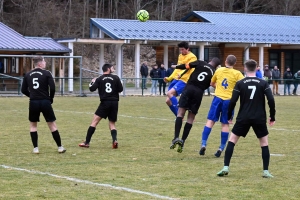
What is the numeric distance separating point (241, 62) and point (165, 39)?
352 inches

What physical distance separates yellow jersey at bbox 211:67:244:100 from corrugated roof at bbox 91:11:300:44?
31322mm

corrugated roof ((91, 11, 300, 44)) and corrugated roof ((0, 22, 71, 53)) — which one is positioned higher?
corrugated roof ((91, 11, 300, 44))

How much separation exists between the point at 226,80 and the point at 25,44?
28784 mm

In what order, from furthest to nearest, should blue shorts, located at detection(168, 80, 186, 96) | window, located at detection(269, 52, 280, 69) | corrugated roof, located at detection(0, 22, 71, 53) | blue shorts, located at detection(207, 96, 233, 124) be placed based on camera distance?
window, located at detection(269, 52, 280, 69) < corrugated roof, located at detection(0, 22, 71, 53) < blue shorts, located at detection(168, 80, 186, 96) < blue shorts, located at detection(207, 96, 233, 124)

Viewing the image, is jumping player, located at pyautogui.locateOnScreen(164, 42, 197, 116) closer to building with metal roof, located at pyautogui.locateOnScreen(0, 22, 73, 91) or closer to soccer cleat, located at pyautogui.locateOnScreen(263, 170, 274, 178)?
soccer cleat, located at pyautogui.locateOnScreen(263, 170, 274, 178)

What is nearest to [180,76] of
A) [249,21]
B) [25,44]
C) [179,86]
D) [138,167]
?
[179,86]

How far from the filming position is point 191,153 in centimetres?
1342

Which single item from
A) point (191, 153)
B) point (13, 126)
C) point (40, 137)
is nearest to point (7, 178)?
point (191, 153)

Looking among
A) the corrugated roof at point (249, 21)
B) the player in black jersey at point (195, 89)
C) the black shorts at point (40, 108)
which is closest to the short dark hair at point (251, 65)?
the player in black jersey at point (195, 89)

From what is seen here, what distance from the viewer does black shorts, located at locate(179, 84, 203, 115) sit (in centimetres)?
1351

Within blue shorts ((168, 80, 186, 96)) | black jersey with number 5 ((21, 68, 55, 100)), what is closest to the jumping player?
blue shorts ((168, 80, 186, 96))

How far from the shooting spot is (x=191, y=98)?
13547mm

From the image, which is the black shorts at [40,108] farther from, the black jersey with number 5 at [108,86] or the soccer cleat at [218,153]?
the soccer cleat at [218,153]

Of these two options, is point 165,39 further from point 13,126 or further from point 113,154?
point 113,154
